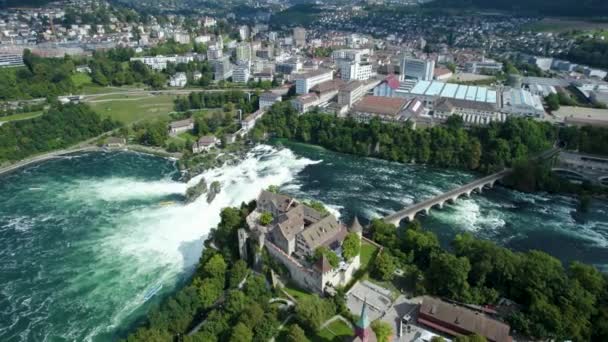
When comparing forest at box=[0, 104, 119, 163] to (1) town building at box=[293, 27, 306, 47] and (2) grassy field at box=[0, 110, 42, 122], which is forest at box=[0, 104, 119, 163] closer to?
(2) grassy field at box=[0, 110, 42, 122]

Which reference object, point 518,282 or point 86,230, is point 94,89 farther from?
point 518,282

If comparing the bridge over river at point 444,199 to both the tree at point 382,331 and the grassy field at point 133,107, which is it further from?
the grassy field at point 133,107

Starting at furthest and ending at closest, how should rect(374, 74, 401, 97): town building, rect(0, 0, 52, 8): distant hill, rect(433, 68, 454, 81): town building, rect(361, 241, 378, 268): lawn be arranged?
rect(0, 0, 52, 8): distant hill
rect(433, 68, 454, 81): town building
rect(374, 74, 401, 97): town building
rect(361, 241, 378, 268): lawn

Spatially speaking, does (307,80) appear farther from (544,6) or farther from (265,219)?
(544,6)

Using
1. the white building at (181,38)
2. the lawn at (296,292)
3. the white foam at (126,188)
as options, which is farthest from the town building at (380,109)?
the white building at (181,38)

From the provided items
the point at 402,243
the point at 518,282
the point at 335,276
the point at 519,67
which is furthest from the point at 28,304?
the point at 519,67

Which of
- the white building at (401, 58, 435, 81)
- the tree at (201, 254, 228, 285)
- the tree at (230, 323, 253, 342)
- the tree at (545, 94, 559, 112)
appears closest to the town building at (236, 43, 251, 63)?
the white building at (401, 58, 435, 81)
